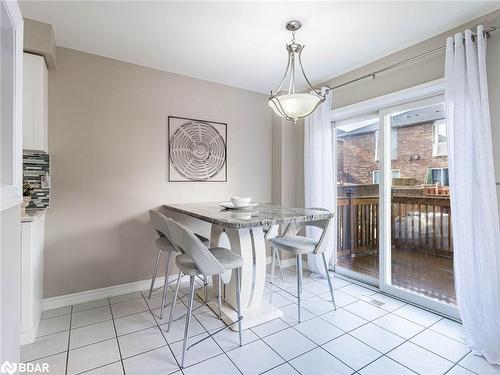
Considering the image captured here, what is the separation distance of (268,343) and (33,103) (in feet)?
8.79

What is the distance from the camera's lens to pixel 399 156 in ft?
8.91

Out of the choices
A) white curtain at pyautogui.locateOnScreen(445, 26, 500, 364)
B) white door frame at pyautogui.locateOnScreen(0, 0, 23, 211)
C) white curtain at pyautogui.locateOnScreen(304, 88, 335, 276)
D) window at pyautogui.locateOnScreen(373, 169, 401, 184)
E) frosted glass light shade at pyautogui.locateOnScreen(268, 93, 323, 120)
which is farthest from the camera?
white curtain at pyautogui.locateOnScreen(304, 88, 335, 276)

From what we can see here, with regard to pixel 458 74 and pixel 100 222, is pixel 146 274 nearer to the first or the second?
pixel 100 222

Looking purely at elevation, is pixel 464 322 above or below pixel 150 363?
above

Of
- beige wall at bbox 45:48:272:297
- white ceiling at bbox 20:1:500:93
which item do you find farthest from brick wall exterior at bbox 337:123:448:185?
beige wall at bbox 45:48:272:297

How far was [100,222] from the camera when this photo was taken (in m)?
2.67

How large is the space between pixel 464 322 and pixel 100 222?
10.8 feet

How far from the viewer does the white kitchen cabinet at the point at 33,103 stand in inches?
83.5

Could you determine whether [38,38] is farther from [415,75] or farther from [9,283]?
[415,75]

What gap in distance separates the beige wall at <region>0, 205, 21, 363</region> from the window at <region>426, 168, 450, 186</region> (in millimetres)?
3084

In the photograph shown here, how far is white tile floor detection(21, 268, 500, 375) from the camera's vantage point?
1664 millimetres

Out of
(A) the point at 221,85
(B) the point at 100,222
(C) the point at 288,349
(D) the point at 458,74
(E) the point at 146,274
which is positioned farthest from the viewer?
(A) the point at 221,85

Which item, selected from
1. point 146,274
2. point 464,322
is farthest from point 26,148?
point 464,322

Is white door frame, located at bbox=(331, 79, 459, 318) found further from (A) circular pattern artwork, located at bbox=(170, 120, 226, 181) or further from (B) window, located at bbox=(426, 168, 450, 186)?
(A) circular pattern artwork, located at bbox=(170, 120, 226, 181)
